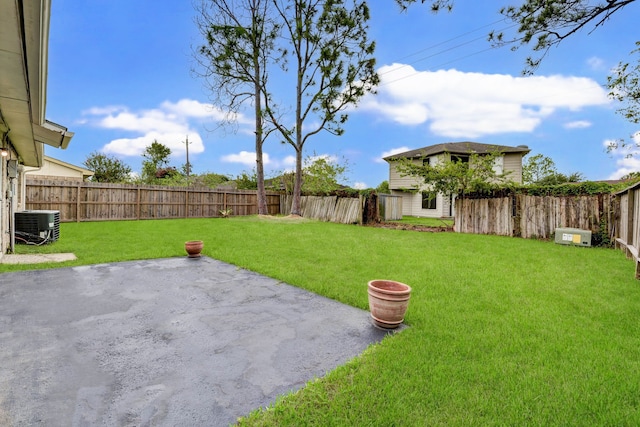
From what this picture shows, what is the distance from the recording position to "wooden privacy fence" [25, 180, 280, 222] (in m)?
11.8

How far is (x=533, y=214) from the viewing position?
923cm

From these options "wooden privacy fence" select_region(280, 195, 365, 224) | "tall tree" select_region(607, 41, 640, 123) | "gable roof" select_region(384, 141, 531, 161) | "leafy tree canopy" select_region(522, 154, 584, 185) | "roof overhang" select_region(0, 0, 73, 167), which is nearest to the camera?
"roof overhang" select_region(0, 0, 73, 167)

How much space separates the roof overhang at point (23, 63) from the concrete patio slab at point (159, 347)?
2.26m

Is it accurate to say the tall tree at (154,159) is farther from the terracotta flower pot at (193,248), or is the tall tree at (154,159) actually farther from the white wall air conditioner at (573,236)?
the white wall air conditioner at (573,236)

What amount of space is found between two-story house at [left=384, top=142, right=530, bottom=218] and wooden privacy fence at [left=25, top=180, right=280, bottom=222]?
9787 millimetres

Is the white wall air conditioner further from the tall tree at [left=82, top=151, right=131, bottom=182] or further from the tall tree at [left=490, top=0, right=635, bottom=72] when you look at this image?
the tall tree at [left=82, top=151, right=131, bottom=182]

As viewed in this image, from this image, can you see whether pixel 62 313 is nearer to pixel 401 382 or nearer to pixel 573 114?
pixel 401 382

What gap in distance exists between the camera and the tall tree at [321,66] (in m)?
16.4

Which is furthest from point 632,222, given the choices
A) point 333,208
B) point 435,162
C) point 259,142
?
point 259,142

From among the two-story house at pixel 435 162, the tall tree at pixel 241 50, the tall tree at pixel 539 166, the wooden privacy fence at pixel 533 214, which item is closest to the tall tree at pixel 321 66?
the tall tree at pixel 241 50

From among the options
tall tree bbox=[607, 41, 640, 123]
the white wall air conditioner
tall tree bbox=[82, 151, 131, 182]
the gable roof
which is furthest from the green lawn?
tall tree bbox=[82, 151, 131, 182]

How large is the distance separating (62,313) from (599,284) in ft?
21.9

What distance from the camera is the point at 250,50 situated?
16.7 m

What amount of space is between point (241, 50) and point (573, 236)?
16475mm
